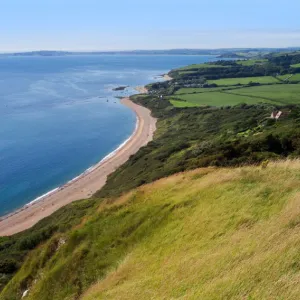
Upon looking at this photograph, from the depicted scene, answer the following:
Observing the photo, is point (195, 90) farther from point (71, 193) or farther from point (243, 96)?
point (71, 193)

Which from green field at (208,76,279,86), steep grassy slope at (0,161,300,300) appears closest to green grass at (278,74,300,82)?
green field at (208,76,279,86)

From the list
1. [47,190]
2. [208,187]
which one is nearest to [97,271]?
[208,187]

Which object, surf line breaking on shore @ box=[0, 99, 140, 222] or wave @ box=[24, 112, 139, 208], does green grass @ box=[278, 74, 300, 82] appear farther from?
surf line breaking on shore @ box=[0, 99, 140, 222]

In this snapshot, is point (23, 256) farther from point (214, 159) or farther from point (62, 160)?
point (62, 160)

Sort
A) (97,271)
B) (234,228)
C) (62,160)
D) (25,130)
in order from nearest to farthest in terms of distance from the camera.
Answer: (234,228), (97,271), (62,160), (25,130)

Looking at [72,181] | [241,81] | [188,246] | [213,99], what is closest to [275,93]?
[213,99]

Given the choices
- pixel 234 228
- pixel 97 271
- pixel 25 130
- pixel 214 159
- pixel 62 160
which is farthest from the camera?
pixel 25 130

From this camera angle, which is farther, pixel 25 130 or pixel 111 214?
pixel 25 130
